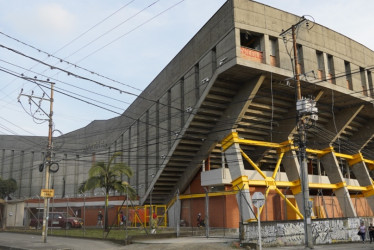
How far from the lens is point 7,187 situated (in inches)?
2243

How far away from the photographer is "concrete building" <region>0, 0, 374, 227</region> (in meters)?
24.5

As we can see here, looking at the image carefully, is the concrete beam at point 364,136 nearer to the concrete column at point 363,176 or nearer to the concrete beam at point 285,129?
the concrete column at point 363,176

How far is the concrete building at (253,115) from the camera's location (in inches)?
966

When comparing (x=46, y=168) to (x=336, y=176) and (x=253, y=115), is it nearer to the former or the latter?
(x=253, y=115)

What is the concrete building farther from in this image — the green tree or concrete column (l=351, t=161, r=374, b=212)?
the green tree

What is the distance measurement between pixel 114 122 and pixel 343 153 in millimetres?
28756

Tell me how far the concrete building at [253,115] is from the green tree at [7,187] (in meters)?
30.0

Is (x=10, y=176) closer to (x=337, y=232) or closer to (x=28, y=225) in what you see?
(x=28, y=225)

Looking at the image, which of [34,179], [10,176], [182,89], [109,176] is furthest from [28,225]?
[10,176]

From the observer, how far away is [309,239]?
17406 millimetres

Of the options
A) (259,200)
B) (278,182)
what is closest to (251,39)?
(278,182)

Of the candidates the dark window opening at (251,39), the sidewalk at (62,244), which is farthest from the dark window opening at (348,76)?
the sidewalk at (62,244)

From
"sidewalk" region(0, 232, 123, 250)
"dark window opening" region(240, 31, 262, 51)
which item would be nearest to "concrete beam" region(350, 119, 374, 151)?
"dark window opening" region(240, 31, 262, 51)

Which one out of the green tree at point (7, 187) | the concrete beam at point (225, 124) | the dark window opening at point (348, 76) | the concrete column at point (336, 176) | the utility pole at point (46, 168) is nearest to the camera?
the utility pole at point (46, 168)
